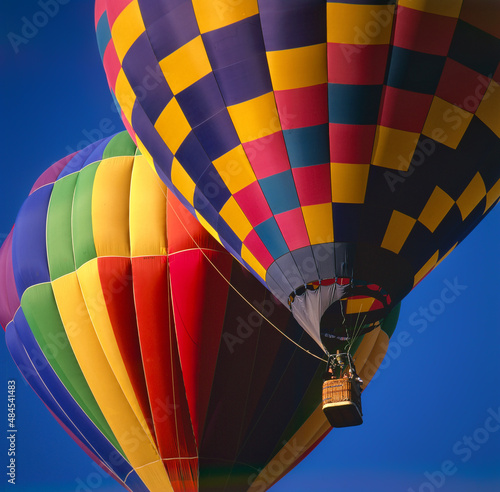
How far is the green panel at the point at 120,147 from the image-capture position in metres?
10.0

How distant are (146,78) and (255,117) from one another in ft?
3.68

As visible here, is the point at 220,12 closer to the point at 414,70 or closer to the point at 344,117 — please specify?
the point at 344,117

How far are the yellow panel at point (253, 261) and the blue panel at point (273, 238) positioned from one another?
201 mm

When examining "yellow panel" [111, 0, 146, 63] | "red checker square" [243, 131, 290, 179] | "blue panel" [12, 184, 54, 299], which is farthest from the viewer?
"blue panel" [12, 184, 54, 299]

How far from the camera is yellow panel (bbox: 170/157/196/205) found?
8062 millimetres

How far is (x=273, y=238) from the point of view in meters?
7.47

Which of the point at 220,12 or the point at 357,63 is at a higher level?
the point at 220,12

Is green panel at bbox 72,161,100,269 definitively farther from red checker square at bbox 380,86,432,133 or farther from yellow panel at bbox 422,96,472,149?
yellow panel at bbox 422,96,472,149

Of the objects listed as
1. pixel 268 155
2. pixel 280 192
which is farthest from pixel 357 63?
pixel 280 192

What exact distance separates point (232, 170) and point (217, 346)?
6.95ft

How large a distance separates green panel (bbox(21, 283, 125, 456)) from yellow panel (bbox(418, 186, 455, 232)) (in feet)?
12.7

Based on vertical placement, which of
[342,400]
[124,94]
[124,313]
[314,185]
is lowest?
[342,400]

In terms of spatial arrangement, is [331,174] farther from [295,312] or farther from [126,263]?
[126,263]

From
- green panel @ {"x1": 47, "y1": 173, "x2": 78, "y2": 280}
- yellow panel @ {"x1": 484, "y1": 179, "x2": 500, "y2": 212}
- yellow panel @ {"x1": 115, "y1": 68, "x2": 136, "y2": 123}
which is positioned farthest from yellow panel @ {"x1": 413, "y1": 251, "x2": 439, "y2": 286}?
green panel @ {"x1": 47, "y1": 173, "x2": 78, "y2": 280}
